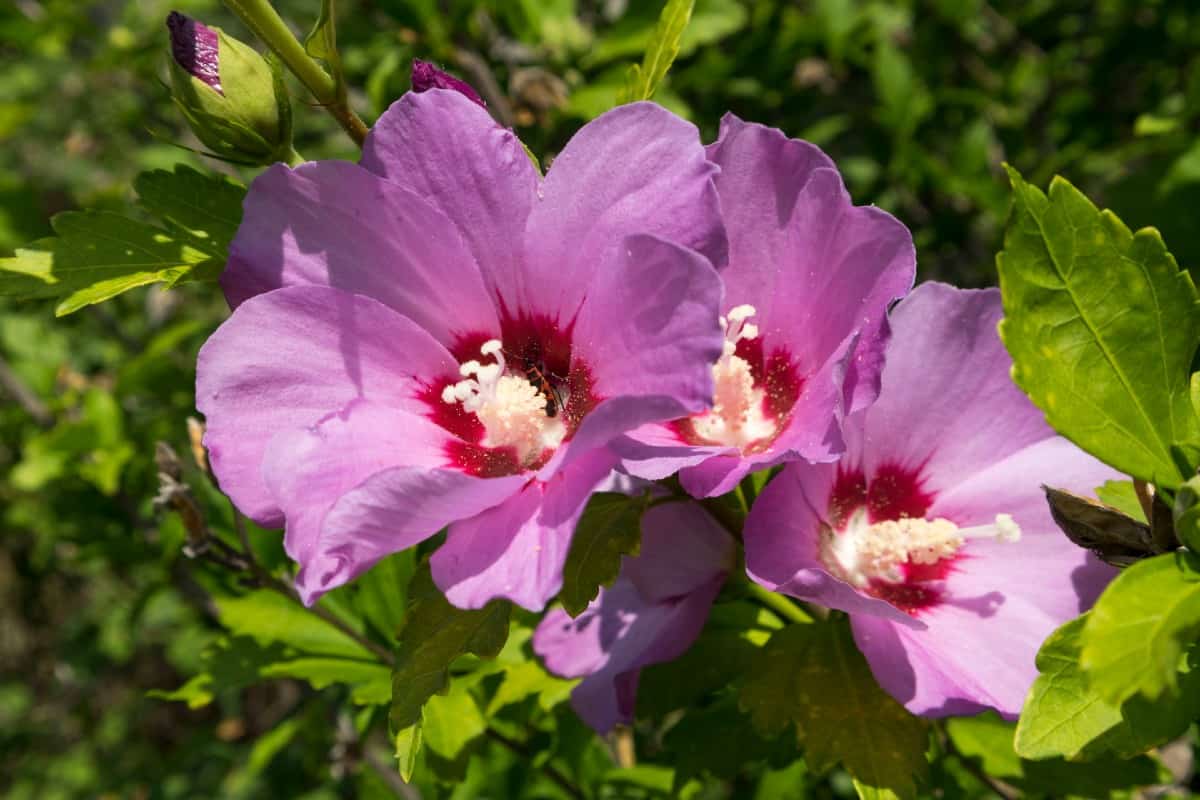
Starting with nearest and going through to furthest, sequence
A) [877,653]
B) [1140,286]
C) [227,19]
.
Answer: [1140,286] < [877,653] < [227,19]

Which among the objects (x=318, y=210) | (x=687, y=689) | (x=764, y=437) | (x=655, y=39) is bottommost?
(x=687, y=689)

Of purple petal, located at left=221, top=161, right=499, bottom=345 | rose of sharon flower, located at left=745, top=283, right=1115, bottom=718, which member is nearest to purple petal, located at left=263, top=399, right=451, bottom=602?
purple petal, located at left=221, top=161, right=499, bottom=345

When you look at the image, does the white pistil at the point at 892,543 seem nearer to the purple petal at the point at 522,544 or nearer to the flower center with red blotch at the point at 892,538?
the flower center with red blotch at the point at 892,538

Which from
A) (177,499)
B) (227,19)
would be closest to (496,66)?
(177,499)

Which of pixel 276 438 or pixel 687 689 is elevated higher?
pixel 276 438

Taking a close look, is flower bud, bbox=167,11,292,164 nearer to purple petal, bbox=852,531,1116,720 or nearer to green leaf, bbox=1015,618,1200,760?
purple petal, bbox=852,531,1116,720

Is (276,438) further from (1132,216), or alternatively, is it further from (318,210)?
(1132,216)

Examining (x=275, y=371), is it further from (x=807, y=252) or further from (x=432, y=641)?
(x=807, y=252)

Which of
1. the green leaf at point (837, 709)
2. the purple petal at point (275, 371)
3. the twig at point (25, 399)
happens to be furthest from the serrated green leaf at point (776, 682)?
the twig at point (25, 399)
